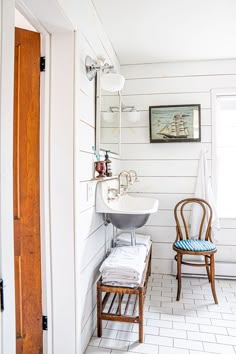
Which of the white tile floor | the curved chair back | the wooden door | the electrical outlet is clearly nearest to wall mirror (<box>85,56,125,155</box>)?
the electrical outlet

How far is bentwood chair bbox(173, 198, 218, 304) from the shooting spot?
104 inches

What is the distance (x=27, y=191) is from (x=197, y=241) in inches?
74.4

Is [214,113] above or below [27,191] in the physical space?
above

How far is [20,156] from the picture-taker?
1.65 meters

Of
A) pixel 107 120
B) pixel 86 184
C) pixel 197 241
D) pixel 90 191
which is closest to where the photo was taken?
pixel 86 184

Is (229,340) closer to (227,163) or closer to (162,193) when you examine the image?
(162,193)

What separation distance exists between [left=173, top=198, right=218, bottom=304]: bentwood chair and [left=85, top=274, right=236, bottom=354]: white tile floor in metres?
0.14

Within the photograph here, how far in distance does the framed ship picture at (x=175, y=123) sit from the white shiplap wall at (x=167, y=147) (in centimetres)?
8

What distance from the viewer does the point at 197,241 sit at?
2846 mm

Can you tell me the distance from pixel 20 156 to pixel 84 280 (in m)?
0.93

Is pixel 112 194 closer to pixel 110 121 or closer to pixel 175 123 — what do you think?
pixel 110 121


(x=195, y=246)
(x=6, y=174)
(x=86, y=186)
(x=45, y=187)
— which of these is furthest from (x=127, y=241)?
(x=6, y=174)

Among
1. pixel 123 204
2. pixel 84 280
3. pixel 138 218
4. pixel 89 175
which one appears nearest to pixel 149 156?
pixel 123 204

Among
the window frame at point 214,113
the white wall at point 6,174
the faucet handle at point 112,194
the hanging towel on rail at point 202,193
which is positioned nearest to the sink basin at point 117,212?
the faucet handle at point 112,194
